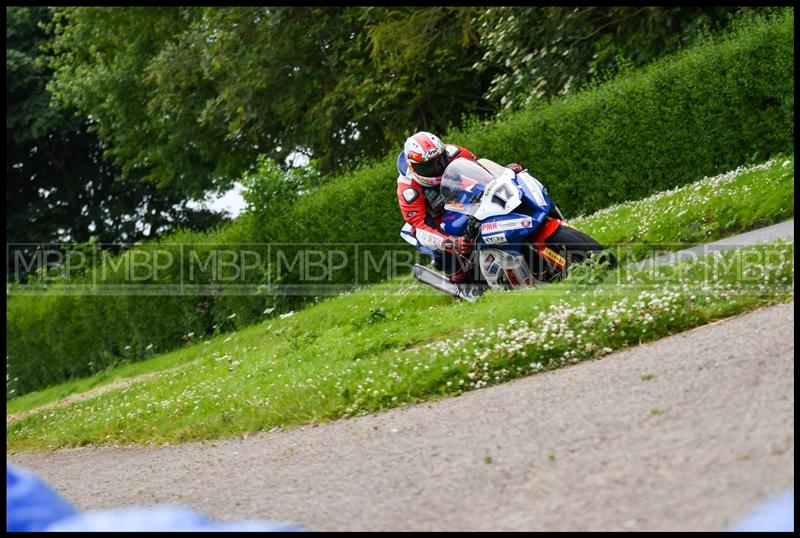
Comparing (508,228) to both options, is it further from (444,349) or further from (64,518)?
(64,518)

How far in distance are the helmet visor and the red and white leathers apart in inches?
5.2

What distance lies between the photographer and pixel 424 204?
12852 mm

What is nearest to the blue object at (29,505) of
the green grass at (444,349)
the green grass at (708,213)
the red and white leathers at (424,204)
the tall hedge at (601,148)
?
the green grass at (444,349)

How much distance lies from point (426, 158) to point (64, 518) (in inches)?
297

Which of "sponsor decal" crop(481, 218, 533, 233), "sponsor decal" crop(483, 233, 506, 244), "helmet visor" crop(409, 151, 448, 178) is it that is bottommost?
"sponsor decal" crop(483, 233, 506, 244)

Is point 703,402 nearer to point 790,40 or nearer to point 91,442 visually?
point 91,442

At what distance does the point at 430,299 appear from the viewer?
1501cm

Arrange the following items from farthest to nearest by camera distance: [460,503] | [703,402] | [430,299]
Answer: [430,299] → [703,402] → [460,503]

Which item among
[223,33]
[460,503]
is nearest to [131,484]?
[460,503]

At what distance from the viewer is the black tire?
11672 millimetres

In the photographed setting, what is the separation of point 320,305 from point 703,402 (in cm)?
1291

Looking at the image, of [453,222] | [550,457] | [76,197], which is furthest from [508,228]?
[76,197]

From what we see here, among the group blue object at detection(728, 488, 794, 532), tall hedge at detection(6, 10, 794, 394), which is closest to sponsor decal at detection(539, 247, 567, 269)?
tall hedge at detection(6, 10, 794, 394)

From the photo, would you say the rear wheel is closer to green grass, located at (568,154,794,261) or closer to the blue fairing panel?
the blue fairing panel
